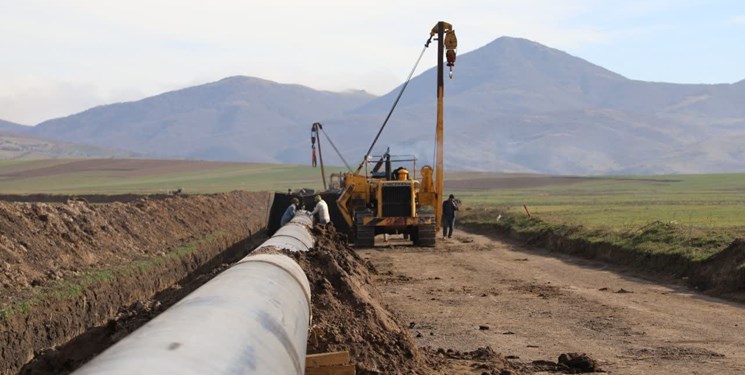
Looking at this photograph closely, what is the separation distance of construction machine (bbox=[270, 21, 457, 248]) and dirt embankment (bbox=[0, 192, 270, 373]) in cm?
350

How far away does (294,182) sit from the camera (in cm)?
14488

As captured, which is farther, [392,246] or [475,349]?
[392,246]

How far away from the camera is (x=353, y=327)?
1198 cm

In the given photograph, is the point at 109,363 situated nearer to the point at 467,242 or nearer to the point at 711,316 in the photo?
the point at 711,316

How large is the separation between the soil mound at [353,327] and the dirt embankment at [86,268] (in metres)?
1.82

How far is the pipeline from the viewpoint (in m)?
5.01

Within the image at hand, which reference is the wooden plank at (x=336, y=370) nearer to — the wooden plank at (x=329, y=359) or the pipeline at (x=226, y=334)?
the wooden plank at (x=329, y=359)

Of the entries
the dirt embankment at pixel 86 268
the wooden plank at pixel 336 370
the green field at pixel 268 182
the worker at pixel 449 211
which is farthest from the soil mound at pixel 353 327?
the green field at pixel 268 182

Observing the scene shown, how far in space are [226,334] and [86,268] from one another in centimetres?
1403

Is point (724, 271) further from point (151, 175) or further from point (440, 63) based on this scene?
point (151, 175)

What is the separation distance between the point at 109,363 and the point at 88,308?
40.0 ft

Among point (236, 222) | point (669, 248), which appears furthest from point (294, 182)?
point (669, 248)

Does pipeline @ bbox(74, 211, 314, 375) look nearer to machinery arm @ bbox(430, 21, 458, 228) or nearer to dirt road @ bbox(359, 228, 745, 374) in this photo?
dirt road @ bbox(359, 228, 745, 374)

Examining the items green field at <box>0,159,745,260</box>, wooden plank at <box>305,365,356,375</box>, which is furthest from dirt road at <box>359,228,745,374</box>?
green field at <box>0,159,745,260</box>
